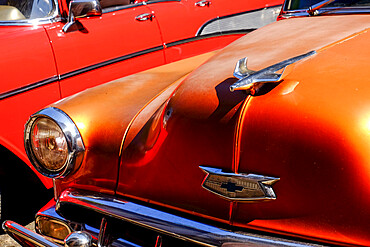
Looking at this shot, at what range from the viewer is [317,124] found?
4.19ft

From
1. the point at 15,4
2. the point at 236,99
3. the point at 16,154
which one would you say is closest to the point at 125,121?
the point at 236,99

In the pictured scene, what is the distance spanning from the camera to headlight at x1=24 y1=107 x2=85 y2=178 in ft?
5.70

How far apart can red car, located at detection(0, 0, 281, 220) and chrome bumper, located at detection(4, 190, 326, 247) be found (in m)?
1.01

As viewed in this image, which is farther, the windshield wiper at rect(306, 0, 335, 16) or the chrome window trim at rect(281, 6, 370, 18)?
the windshield wiper at rect(306, 0, 335, 16)

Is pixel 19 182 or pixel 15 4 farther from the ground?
pixel 15 4

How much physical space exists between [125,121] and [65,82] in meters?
1.25

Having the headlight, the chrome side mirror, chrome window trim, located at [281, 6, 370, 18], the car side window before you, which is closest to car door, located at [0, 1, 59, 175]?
the chrome side mirror

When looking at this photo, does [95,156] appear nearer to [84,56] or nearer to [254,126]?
[254,126]

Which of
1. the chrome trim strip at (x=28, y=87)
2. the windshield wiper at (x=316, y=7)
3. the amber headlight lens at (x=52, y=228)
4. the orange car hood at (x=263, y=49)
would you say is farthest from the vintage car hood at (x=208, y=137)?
the chrome trim strip at (x=28, y=87)

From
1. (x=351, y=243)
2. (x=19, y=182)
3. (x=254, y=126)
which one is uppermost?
(x=254, y=126)

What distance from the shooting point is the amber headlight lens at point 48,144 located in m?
1.77

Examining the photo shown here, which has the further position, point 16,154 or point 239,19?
point 239,19

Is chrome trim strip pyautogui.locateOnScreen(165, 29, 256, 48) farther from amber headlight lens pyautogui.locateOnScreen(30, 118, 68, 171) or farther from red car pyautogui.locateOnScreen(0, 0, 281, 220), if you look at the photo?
amber headlight lens pyautogui.locateOnScreen(30, 118, 68, 171)

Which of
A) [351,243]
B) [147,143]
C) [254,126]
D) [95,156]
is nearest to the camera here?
[351,243]
